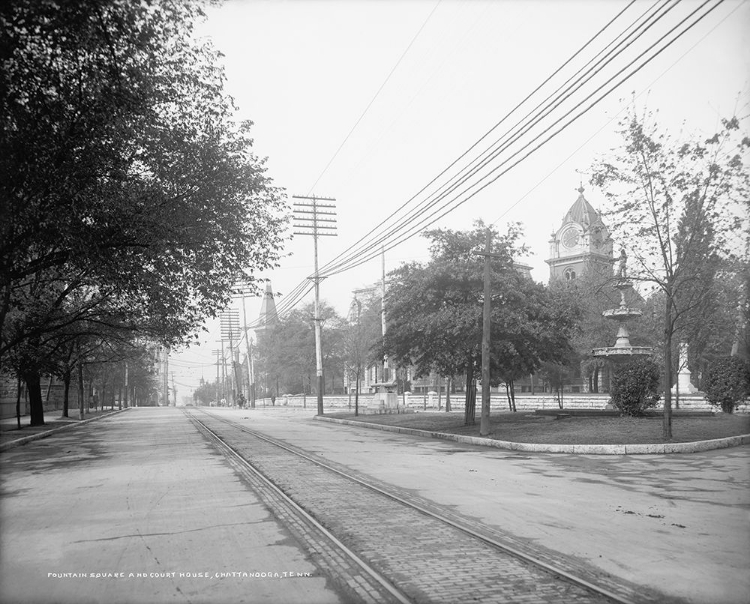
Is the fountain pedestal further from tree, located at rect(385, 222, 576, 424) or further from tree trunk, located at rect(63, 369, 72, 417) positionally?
tree trunk, located at rect(63, 369, 72, 417)

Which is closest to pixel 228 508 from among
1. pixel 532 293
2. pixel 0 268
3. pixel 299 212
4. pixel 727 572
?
pixel 727 572

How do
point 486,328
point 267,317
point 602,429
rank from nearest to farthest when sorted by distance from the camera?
point 602,429
point 486,328
point 267,317

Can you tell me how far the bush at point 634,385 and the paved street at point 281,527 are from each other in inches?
276

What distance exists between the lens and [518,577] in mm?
5461

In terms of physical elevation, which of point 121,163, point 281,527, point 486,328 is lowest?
point 281,527

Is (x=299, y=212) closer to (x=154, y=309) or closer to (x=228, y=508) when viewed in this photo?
(x=154, y=309)

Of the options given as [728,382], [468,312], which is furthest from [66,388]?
[728,382]

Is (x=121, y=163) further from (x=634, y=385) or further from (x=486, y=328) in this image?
(x=634, y=385)

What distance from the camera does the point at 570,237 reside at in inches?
3383

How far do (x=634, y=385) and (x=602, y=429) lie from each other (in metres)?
3.68

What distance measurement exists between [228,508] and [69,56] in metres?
7.62

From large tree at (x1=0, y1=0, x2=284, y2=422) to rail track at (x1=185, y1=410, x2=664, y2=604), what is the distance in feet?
23.0

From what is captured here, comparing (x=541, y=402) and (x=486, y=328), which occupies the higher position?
(x=486, y=328)

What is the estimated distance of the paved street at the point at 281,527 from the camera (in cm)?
539
